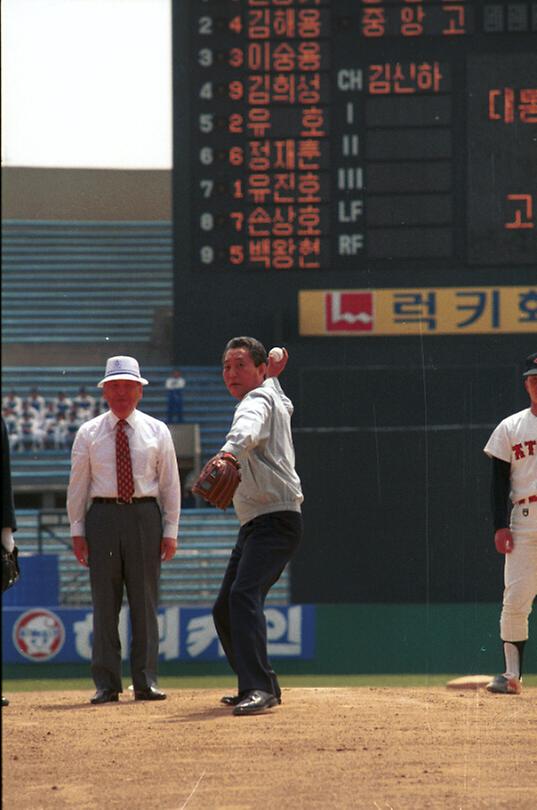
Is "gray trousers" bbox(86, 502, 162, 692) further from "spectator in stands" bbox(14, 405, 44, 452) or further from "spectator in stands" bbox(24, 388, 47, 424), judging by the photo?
"spectator in stands" bbox(24, 388, 47, 424)

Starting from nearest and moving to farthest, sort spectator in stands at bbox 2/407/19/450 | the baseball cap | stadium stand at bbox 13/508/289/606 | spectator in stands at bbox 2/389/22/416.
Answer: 1. the baseball cap
2. stadium stand at bbox 13/508/289/606
3. spectator in stands at bbox 2/407/19/450
4. spectator in stands at bbox 2/389/22/416

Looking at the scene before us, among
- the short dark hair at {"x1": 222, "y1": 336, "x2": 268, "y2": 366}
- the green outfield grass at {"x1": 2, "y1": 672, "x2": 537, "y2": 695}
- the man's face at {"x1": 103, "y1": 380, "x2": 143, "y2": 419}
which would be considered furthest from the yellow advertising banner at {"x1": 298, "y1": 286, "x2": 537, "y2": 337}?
the short dark hair at {"x1": 222, "y1": 336, "x2": 268, "y2": 366}

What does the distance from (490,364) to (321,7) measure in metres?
3.14

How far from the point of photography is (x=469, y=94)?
401 inches

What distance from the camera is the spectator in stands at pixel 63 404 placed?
15.5 metres

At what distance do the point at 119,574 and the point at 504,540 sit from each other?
1486mm

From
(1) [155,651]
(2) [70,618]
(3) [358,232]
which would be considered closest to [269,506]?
(1) [155,651]

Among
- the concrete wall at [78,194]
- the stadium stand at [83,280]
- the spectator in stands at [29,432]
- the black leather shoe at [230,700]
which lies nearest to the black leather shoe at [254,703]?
the black leather shoe at [230,700]

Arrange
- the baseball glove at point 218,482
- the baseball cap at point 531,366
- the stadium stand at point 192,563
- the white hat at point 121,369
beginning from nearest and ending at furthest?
the baseball glove at point 218,482, the white hat at point 121,369, the baseball cap at point 531,366, the stadium stand at point 192,563

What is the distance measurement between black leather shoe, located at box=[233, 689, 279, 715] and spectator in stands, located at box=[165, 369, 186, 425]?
27.7 ft

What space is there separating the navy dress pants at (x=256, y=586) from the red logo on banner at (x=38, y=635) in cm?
632

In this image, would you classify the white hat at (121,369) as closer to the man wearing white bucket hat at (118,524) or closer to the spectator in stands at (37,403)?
the man wearing white bucket hat at (118,524)

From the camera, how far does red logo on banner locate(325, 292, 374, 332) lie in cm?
1141

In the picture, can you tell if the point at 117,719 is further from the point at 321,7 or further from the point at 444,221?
the point at 321,7
